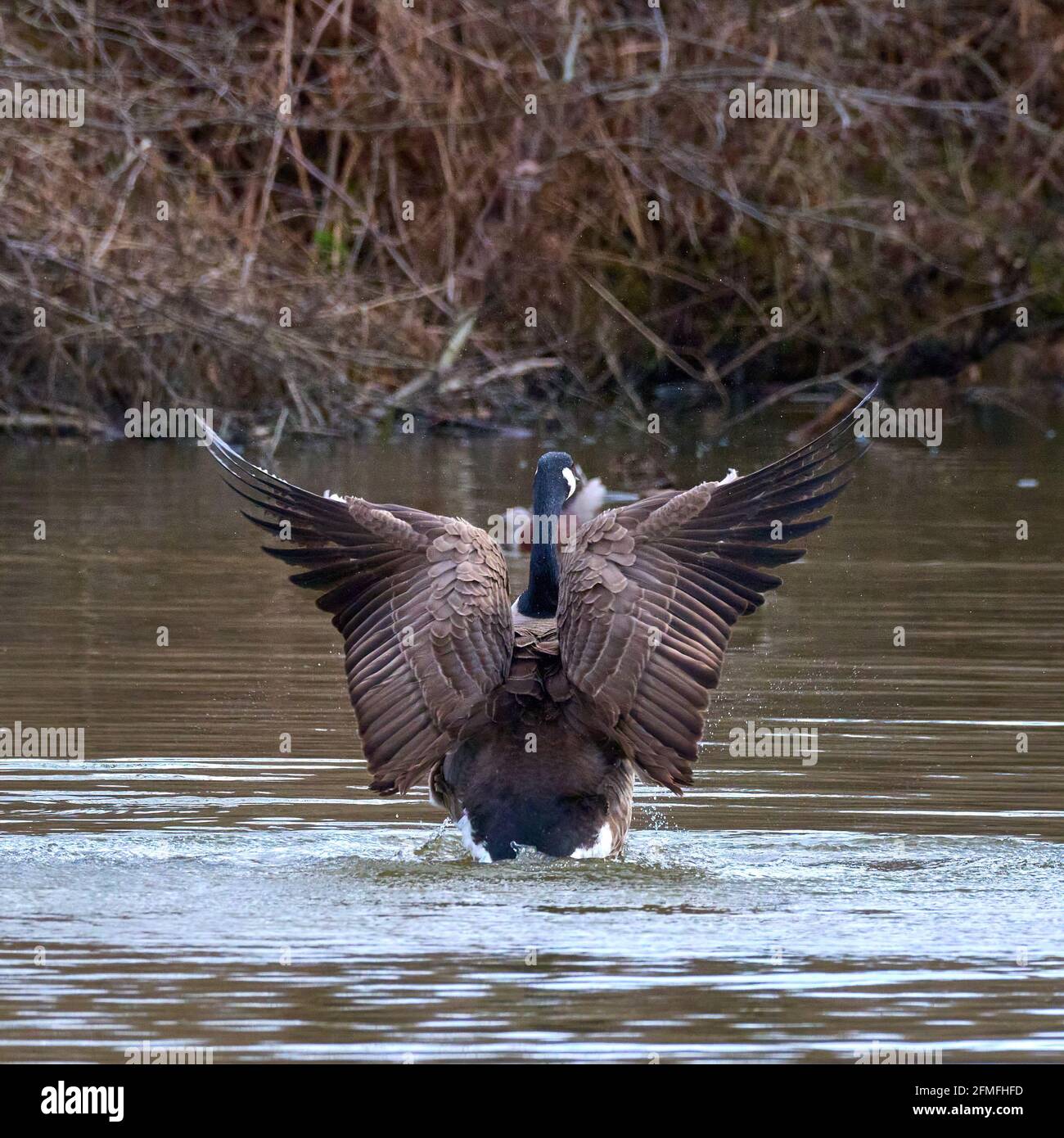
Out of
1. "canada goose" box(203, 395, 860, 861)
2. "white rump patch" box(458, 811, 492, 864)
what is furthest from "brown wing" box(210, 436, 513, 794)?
"white rump patch" box(458, 811, 492, 864)

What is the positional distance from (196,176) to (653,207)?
4.73 m

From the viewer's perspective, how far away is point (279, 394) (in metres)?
21.2

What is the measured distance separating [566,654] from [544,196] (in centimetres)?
1695

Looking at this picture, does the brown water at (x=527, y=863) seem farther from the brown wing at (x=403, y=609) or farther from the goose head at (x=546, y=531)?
the goose head at (x=546, y=531)

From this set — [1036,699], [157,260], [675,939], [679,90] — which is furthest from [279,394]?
[675,939]

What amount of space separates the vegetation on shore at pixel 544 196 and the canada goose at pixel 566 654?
1277 centimetres

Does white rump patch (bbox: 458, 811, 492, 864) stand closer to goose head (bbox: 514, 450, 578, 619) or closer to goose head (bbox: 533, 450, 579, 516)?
goose head (bbox: 514, 450, 578, 619)

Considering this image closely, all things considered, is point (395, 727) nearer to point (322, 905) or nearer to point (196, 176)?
point (322, 905)

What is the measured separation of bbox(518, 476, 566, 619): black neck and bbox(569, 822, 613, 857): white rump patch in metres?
1.05

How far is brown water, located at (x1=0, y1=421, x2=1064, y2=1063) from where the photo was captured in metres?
5.65

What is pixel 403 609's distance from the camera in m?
7.92

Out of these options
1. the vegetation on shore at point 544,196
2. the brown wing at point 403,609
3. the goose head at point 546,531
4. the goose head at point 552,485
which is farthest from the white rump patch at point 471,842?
the vegetation on shore at point 544,196

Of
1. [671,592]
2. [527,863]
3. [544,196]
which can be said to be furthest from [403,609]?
[544,196]

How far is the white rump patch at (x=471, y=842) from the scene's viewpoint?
7516 millimetres
